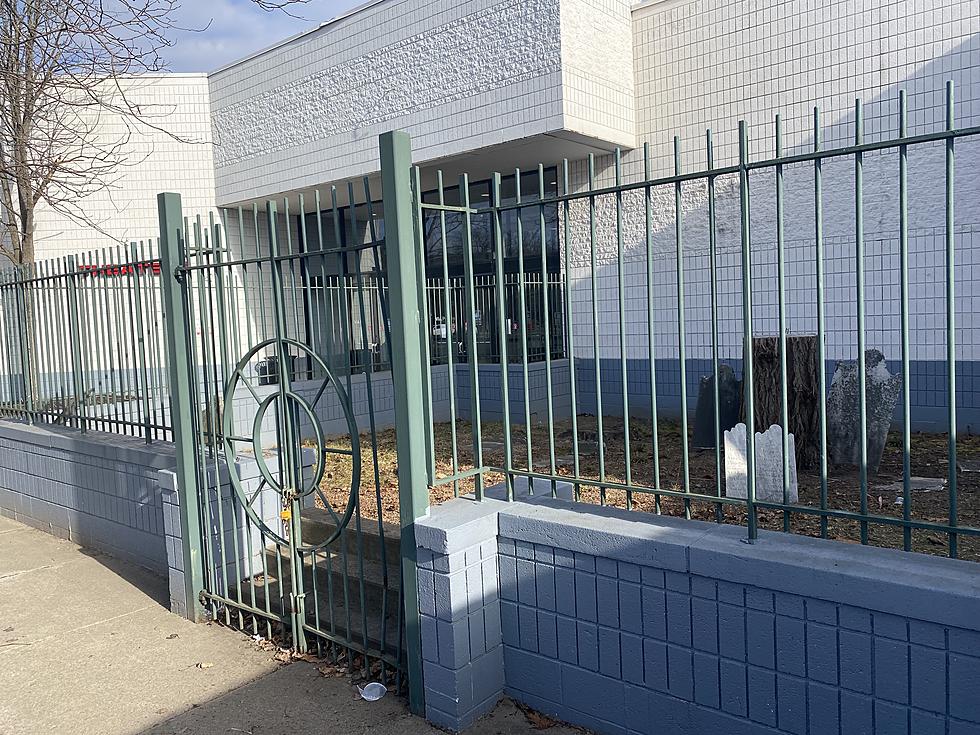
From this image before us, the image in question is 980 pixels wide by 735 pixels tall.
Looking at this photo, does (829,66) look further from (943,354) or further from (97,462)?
(97,462)

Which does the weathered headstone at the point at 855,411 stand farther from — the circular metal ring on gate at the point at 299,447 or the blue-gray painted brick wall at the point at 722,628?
the circular metal ring on gate at the point at 299,447

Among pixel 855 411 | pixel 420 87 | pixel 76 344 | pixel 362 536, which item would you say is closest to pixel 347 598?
pixel 362 536

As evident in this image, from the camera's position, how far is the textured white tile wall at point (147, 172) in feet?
47.1

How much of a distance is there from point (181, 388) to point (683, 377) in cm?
306

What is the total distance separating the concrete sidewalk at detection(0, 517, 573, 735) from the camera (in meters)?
3.65

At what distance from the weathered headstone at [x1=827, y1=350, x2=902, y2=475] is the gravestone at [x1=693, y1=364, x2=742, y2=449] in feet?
3.73

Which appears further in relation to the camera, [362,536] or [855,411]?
[855,411]

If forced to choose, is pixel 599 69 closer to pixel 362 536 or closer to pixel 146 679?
pixel 362 536

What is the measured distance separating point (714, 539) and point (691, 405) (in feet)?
24.4

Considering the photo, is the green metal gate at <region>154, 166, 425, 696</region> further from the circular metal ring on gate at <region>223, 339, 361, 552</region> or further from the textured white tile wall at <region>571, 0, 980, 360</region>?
the textured white tile wall at <region>571, 0, 980, 360</region>

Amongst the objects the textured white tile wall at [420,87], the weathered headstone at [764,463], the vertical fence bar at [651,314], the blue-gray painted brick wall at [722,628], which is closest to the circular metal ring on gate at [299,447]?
the blue-gray painted brick wall at [722,628]

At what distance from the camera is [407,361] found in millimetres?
3498

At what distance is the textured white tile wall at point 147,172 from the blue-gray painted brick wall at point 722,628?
43.0 ft

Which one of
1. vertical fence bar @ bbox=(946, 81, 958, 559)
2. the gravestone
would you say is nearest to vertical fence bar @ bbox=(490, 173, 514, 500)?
vertical fence bar @ bbox=(946, 81, 958, 559)
